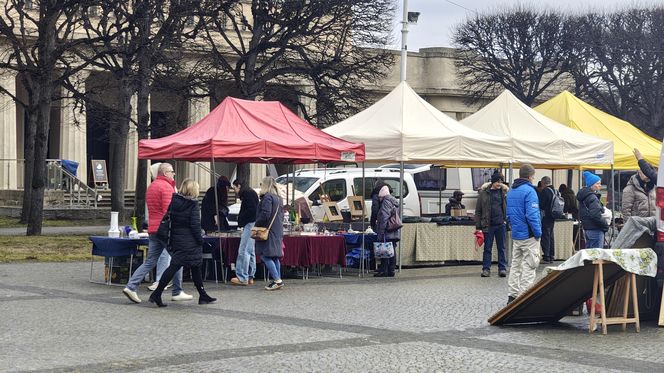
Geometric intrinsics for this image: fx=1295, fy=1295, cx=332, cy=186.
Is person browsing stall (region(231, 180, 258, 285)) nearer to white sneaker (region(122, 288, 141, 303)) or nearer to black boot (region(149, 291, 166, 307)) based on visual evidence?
white sneaker (region(122, 288, 141, 303))

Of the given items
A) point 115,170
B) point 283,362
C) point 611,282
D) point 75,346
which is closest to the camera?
point 283,362

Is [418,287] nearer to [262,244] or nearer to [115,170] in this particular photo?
[262,244]

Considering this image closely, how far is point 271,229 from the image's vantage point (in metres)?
19.2

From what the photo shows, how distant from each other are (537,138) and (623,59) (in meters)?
37.2

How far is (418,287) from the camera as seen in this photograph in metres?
19.9

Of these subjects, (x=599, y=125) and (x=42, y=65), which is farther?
(x=42, y=65)

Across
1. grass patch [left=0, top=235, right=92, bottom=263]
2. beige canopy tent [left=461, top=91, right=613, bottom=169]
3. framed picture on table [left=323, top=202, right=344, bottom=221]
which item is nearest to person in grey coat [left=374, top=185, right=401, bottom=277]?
framed picture on table [left=323, top=202, right=344, bottom=221]

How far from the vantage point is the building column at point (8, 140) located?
5091cm

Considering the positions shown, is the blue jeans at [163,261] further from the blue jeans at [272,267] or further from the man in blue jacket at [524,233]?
the man in blue jacket at [524,233]

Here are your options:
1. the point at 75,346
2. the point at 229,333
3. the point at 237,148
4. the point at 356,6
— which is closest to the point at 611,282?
the point at 229,333

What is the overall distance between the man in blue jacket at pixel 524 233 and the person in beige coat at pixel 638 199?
4.95 metres

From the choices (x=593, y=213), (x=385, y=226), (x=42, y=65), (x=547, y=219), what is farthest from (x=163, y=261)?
(x=42, y=65)

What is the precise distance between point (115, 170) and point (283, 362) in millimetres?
28990

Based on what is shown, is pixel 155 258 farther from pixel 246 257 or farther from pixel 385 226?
pixel 385 226
